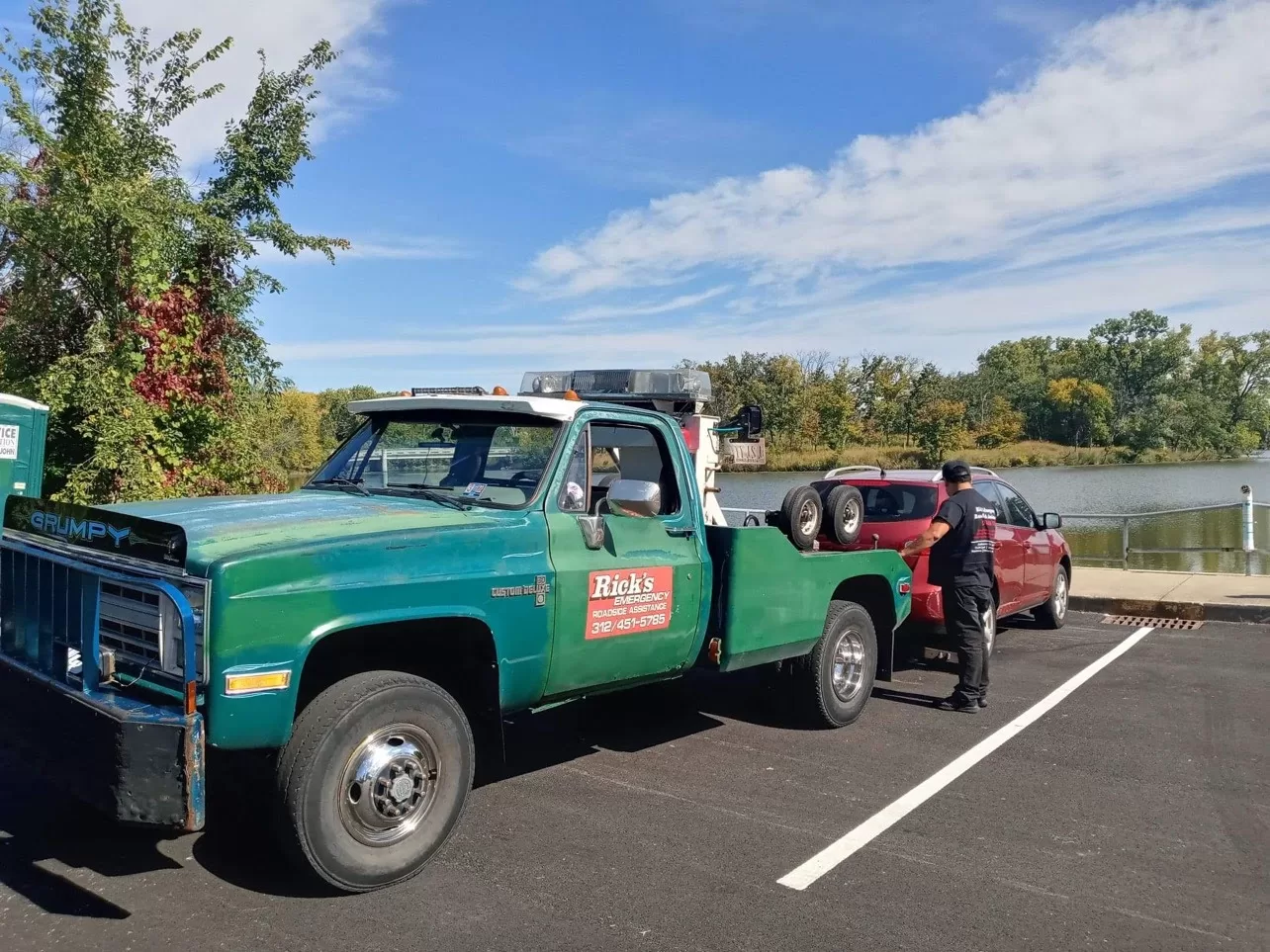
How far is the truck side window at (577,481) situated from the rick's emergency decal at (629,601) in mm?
370

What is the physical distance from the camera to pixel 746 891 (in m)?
4.10

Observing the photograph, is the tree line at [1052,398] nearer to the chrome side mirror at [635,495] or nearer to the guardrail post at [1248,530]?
the guardrail post at [1248,530]

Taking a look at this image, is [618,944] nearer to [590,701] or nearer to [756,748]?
[756,748]

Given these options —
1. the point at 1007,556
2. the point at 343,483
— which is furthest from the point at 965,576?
the point at 343,483

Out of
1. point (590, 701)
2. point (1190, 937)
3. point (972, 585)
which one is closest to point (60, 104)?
point (590, 701)

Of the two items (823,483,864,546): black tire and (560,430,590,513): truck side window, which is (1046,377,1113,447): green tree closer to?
(823,483,864,546): black tire

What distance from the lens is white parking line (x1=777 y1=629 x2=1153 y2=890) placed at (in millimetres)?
4328

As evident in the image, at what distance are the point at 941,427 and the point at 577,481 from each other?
37891 millimetres

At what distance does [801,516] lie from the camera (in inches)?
241

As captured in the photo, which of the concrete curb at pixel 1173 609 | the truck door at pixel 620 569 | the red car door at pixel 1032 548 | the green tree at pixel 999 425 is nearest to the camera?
the truck door at pixel 620 569

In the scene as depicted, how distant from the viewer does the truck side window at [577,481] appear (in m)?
4.90

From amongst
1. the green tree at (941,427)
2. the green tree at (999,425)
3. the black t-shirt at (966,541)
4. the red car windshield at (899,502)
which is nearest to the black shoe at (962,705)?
the black t-shirt at (966,541)

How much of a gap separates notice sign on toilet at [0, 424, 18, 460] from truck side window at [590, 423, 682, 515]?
21.0 ft

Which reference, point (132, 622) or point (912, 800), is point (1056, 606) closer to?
point (912, 800)
